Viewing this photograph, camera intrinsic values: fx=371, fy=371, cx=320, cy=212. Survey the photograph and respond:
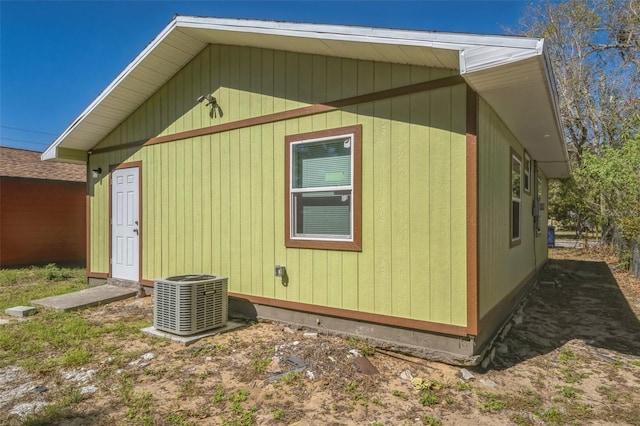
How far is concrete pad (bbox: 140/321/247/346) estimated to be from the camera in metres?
3.97

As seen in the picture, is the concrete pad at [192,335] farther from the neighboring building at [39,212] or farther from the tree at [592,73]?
the tree at [592,73]

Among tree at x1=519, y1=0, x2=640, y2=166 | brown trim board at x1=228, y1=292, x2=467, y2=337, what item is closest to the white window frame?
brown trim board at x1=228, y1=292, x2=467, y2=337

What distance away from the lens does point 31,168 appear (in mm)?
10609

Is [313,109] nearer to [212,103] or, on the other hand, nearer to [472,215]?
[212,103]

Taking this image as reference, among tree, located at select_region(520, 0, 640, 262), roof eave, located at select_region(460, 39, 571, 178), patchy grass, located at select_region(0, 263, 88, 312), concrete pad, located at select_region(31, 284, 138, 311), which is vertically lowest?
patchy grass, located at select_region(0, 263, 88, 312)

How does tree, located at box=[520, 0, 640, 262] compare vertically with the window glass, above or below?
above

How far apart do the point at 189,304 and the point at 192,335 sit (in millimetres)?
354

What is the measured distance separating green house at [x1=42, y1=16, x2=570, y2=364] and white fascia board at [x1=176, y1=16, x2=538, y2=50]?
14 millimetres

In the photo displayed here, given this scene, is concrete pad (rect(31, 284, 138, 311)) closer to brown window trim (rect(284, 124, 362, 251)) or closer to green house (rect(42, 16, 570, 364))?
green house (rect(42, 16, 570, 364))

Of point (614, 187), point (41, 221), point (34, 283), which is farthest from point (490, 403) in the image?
point (41, 221)

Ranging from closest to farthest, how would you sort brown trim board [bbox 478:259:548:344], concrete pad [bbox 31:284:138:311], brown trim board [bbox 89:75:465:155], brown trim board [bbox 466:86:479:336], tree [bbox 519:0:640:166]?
brown trim board [bbox 466:86:479:336]
brown trim board [bbox 89:75:465:155]
brown trim board [bbox 478:259:548:344]
concrete pad [bbox 31:284:138:311]
tree [bbox 519:0:640:166]

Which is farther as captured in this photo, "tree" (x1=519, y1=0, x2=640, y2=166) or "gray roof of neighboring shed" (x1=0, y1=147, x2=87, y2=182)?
"tree" (x1=519, y1=0, x2=640, y2=166)

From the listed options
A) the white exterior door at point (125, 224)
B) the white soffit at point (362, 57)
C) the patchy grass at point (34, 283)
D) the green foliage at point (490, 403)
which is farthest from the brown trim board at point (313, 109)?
the patchy grass at point (34, 283)

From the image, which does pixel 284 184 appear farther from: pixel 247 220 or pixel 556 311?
pixel 556 311
